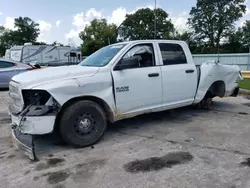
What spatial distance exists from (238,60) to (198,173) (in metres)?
17.9

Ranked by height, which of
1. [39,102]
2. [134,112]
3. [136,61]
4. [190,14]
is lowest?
[134,112]

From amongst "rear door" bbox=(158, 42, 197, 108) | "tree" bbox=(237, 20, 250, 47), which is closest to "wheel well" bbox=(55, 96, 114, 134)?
"rear door" bbox=(158, 42, 197, 108)

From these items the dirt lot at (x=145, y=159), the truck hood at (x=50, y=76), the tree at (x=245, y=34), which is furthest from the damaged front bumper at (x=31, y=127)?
the tree at (x=245, y=34)

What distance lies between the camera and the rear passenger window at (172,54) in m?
5.21

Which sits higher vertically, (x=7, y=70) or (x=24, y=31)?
(x=24, y=31)

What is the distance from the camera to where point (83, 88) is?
13.3 ft

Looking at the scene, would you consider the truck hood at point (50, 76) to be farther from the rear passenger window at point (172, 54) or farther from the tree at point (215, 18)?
the tree at point (215, 18)

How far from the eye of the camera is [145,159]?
3670 millimetres

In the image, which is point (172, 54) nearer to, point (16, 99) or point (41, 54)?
point (16, 99)

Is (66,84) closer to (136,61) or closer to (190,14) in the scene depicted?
(136,61)

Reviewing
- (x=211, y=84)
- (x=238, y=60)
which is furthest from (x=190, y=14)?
(x=211, y=84)

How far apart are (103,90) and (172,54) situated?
200 cm

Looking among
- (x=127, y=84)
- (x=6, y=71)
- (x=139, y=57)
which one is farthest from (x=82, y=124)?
(x=6, y=71)

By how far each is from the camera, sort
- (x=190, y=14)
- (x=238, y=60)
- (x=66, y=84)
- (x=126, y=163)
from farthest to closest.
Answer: (x=190, y=14), (x=238, y=60), (x=66, y=84), (x=126, y=163)
